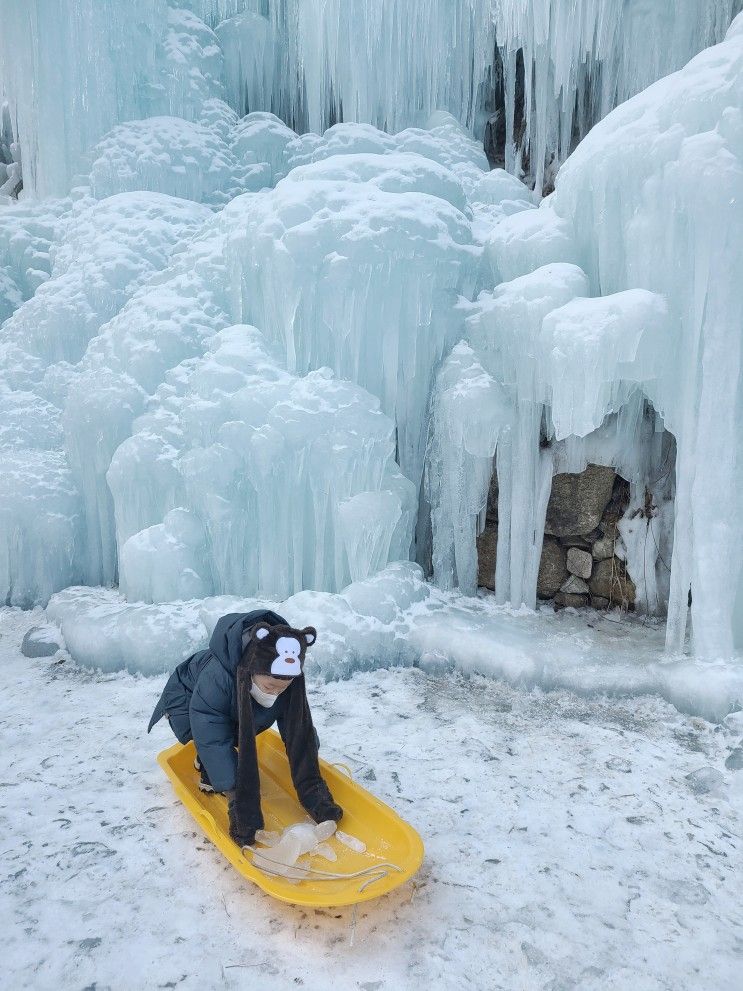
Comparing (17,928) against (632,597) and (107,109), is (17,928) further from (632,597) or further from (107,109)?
(107,109)

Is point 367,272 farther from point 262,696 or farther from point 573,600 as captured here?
point 262,696

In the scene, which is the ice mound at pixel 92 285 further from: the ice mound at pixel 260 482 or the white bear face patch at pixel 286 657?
the white bear face patch at pixel 286 657

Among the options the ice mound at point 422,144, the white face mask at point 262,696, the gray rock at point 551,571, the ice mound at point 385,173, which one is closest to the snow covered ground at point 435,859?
the white face mask at point 262,696

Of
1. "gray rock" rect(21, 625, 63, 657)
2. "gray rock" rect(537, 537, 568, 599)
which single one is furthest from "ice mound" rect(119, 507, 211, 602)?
"gray rock" rect(537, 537, 568, 599)

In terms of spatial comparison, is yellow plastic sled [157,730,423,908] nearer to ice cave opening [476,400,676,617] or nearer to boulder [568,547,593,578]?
ice cave opening [476,400,676,617]

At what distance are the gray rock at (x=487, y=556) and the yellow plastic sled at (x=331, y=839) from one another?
309 cm

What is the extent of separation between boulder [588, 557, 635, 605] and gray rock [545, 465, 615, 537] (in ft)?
1.04

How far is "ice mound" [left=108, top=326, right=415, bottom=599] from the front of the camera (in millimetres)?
5262

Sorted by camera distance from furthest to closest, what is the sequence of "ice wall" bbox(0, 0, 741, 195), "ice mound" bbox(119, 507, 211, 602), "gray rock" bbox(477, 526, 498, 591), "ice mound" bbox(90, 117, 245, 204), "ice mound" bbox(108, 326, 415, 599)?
"ice mound" bbox(90, 117, 245, 204) < "ice wall" bbox(0, 0, 741, 195) < "gray rock" bbox(477, 526, 498, 591) < "ice mound" bbox(119, 507, 211, 602) < "ice mound" bbox(108, 326, 415, 599)

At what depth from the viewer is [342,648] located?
470 centimetres

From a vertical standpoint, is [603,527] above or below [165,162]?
below

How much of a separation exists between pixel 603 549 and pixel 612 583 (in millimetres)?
283

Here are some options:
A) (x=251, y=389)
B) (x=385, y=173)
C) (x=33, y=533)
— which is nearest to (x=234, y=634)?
(x=251, y=389)

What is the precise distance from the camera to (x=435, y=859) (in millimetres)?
2779
